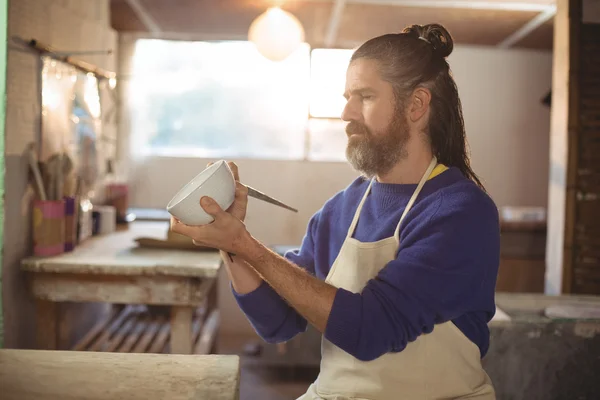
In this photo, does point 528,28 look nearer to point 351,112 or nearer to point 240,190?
point 351,112

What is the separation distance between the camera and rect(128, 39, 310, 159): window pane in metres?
4.69

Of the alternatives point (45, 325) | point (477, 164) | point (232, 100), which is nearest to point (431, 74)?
point (45, 325)

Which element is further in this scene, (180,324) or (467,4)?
(467,4)

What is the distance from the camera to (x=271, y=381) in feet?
12.5

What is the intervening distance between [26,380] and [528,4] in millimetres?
3699

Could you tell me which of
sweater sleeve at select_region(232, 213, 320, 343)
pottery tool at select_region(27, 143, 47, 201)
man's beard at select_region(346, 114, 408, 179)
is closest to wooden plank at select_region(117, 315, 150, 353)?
pottery tool at select_region(27, 143, 47, 201)

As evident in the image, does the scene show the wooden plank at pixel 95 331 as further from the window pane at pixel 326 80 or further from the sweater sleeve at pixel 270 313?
the window pane at pixel 326 80

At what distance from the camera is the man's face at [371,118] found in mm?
1506

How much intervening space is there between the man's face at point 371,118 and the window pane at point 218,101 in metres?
3.23

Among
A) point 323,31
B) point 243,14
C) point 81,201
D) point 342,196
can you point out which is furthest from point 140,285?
point 323,31

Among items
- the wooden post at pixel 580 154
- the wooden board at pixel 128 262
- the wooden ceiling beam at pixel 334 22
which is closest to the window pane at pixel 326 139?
the wooden ceiling beam at pixel 334 22

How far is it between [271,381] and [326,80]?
2.54 metres

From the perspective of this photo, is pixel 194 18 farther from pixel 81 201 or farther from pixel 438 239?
pixel 438 239

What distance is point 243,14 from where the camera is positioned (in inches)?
158
